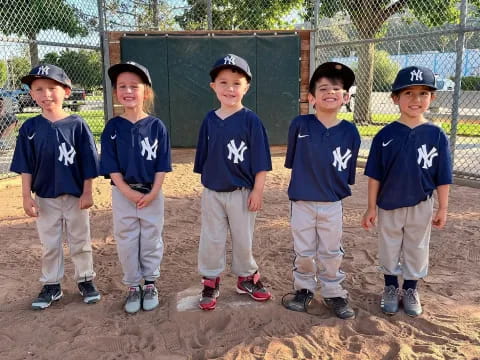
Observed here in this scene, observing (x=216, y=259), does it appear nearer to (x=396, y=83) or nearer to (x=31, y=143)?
(x=31, y=143)

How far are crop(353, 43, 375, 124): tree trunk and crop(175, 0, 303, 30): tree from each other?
9.77ft

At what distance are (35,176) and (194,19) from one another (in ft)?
28.6

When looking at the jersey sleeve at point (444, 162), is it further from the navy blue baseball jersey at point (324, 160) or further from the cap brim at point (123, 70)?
the cap brim at point (123, 70)

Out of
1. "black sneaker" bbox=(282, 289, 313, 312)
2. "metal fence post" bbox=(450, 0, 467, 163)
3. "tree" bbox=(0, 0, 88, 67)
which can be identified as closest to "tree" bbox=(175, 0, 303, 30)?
"tree" bbox=(0, 0, 88, 67)

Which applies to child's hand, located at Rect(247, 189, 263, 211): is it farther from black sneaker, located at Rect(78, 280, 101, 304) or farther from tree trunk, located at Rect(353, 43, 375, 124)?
tree trunk, located at Rect(353, 43, 375, 124)

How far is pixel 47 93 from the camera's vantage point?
2670 millimetres

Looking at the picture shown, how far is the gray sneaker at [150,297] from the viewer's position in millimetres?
2760

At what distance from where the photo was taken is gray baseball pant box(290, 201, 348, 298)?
2.58 meters

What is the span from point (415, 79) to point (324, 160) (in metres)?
0.71

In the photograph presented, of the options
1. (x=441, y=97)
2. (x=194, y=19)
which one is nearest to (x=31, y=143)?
(x=194, y=19)

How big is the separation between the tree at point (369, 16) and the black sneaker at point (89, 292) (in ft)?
24.3

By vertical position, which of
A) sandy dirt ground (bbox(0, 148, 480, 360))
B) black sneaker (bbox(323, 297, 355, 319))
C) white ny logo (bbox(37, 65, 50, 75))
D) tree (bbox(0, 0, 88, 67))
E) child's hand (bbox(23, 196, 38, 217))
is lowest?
sandy dirt ground (bbox(0, 148, 480, 360))

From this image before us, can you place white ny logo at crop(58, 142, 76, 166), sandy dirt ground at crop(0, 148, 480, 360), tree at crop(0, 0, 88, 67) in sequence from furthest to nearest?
tree at crop(0, 0, 88, 67) → white ny logo at crop(58, 142, 76, 166) → sandy dirt ground at crop(0, 148, 480, 360)

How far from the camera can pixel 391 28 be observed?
1454 cm
